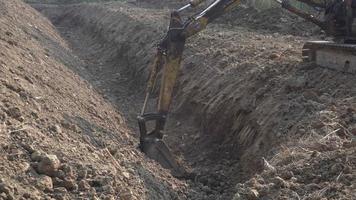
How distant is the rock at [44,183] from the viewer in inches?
194

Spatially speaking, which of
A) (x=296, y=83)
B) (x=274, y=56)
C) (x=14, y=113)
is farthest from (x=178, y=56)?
(x=14, y=113)

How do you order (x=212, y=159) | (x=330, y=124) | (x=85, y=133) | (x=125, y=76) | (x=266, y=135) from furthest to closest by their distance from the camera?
(x=125, y=76)
(x=212, y=159)
(x=266, y=135)
(x=85, y=133)
(x=330, y=124)

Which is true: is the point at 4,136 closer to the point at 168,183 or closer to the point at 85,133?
the point at 85,133

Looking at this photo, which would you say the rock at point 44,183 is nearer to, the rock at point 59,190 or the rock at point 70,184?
the rock at point 59,190

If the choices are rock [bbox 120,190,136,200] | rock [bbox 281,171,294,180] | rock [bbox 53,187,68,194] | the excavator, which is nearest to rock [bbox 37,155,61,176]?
rock [bbox 53,187,68,194]

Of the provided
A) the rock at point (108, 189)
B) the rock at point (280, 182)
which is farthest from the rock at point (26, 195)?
the rock at point (280, 182)

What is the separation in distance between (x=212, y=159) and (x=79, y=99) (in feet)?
9.18

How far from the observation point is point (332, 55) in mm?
9219

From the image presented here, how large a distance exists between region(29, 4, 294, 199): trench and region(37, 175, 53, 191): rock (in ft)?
10.6

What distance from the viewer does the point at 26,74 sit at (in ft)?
28.8

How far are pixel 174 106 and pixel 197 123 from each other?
50.9 inches

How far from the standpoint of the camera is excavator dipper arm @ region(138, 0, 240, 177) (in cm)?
877

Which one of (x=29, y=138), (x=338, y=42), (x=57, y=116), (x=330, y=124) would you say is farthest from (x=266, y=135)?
(x=29, y=138)

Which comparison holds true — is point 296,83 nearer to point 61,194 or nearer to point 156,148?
point 156,148
